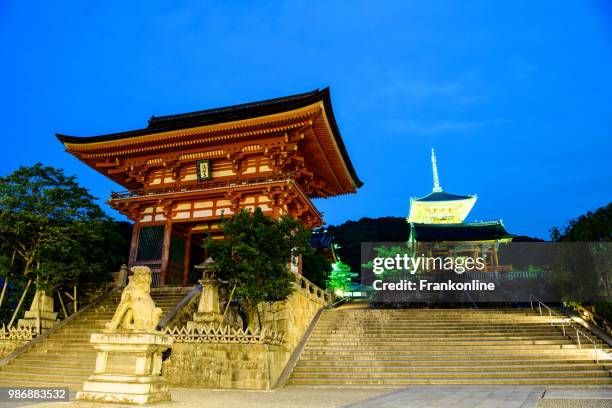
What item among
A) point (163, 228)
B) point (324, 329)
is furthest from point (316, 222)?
point (163, 228)

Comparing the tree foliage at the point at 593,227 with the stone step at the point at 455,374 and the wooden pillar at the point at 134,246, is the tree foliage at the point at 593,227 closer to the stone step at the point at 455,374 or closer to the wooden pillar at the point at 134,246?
the stone step at the point at 455,374

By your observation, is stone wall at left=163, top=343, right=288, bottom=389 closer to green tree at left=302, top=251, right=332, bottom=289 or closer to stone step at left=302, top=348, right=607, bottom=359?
stone step at left=302, top=348, right=607, bottom=359

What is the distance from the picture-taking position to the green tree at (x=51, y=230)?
14797 millimetres

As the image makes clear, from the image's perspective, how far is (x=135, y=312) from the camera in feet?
24.3

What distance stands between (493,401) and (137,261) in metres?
17.0

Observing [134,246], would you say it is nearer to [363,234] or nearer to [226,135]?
[226,135]

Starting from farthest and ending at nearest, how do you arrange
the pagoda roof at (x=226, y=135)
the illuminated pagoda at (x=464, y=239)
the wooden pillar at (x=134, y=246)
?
the illuminated pagoda at (x=464, y=239), the wooden pillar at (x=134, y=246), the pagoda roof at (x=226, y=135)

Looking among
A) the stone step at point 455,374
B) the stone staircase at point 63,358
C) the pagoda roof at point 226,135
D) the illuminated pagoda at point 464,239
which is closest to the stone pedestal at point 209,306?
the stone staircase at point 63,358

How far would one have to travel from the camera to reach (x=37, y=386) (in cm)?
1070

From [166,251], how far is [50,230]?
5.39 meters

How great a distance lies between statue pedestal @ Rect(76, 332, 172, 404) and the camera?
6.82 m

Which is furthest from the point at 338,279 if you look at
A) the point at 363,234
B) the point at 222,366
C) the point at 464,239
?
the point at 363,234

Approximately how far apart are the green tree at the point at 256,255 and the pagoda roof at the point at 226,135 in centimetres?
601

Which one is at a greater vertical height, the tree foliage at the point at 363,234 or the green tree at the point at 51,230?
the tree foliage at the point at 363,234
